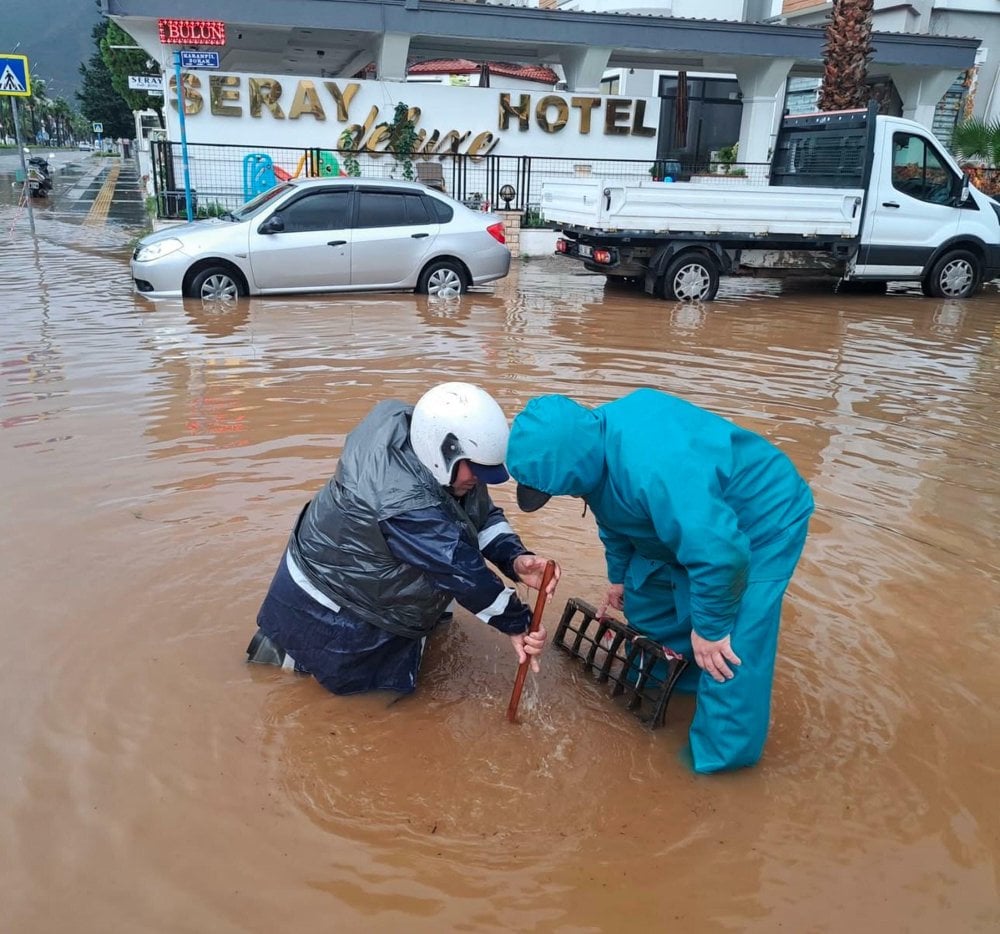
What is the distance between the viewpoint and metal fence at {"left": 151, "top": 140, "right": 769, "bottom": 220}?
676 inches

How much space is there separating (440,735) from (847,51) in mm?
17760

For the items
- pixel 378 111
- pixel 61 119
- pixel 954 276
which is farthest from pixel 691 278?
pixel 61 119

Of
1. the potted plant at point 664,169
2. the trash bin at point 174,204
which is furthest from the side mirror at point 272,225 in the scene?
the potted plant at point 664,169

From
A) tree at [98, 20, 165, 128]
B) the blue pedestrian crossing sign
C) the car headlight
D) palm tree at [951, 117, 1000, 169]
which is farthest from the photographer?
tree at [98, 20, 165, 128]

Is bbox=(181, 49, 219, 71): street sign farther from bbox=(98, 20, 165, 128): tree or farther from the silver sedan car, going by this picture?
bbox=(98, 20, 165, 128): tree

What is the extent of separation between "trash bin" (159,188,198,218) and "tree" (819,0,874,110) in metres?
12.0

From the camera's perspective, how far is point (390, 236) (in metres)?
12.0

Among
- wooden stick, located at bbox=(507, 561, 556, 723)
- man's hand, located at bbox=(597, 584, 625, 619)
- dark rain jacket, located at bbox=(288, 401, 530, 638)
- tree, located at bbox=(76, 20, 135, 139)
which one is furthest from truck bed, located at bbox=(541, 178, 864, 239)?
tree, located at bbox=(76, 20, 135, 139)

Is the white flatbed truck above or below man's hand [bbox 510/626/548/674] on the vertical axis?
above

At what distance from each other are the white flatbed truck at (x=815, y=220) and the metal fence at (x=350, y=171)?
349 cm

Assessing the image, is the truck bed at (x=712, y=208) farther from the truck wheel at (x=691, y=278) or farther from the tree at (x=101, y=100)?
the tree at (x=101, y=100)

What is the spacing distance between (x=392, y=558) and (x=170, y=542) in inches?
81.0

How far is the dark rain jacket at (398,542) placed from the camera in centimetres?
312

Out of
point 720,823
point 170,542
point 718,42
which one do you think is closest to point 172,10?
point 718,42
